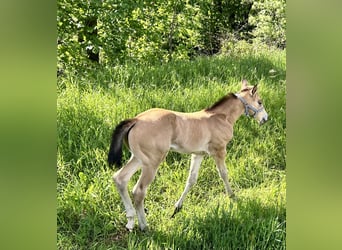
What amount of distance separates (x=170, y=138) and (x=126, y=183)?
2.00 feet

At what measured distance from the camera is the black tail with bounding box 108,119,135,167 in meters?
3.76

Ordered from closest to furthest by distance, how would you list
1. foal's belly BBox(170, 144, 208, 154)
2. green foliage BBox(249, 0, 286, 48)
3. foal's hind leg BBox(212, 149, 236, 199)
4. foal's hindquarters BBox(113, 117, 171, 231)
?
foal's hindquarters BBox(113, 117, 171, 231) < foal's belly BBox(170, 144, 208, 154) < foal's hind leg BBox(212, 149, 236, 199) < green foliage BBox(249, 0, 286, 48)

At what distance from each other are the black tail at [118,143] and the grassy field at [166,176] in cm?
51

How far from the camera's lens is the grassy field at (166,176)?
3.71 m

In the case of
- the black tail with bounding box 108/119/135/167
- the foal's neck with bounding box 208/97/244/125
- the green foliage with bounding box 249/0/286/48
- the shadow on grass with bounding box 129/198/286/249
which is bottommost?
the shadow on grass with bounding box 129/198/286/249

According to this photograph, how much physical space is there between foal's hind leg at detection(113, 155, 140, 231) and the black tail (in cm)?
24

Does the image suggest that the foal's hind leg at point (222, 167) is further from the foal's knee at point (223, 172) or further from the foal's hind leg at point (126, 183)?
the foal's hind leg at point (126, 183)

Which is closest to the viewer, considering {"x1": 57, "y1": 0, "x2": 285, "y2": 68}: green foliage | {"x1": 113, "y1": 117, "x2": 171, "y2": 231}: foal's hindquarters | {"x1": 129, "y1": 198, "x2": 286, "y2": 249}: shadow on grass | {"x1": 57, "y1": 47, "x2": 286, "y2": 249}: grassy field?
{"x1": 129, "y1": 198, "x2": 286, "y2": 249}: shadow on grass

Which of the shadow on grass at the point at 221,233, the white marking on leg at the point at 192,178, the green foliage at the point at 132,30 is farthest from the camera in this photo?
the green foliage at the point at 132,30

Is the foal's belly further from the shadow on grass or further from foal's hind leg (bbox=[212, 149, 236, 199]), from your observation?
the shadow on grass

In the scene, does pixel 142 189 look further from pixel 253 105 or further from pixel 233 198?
pixel 253 105

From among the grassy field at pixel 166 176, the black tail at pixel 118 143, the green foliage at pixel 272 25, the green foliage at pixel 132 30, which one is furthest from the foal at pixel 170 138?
the green foliage at pixel 272 25

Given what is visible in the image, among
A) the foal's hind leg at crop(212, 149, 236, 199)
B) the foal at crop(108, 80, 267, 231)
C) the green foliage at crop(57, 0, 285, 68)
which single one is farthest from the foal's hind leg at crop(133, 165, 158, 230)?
the green foliage at crop(57, 0, 285, 68)

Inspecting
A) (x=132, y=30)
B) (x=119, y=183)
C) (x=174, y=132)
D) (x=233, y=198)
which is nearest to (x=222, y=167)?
(x=233, y=198)
